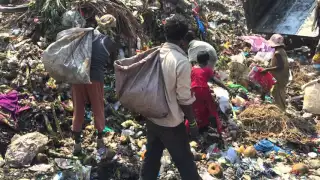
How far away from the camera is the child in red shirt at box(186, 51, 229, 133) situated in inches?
177

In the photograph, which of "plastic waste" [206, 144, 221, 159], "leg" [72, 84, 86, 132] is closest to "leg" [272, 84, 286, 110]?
"plastic waste" [206, 144, 221, 159]

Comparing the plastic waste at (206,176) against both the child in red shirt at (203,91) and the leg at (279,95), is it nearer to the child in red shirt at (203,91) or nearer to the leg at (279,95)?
the child in red shirt at (203,91)

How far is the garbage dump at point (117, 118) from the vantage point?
4.07 meters

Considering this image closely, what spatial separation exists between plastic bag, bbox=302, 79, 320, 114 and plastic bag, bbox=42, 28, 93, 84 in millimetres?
3379

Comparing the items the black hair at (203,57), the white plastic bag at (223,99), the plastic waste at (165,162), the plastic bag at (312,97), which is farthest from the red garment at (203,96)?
the plastic bag at (312,97)

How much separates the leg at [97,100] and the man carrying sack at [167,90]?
78 cm

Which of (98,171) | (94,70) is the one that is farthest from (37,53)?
(98,171)

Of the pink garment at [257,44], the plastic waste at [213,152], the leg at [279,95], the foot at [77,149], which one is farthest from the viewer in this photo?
the pink garment at [257,44]

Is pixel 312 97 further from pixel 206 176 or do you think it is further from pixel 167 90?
pixel 167 90

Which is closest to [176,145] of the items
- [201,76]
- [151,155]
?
[151,155]

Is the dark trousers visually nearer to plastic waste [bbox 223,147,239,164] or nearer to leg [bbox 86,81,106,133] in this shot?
leg [bbox 86,81,106,133]

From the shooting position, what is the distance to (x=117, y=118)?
492 cm

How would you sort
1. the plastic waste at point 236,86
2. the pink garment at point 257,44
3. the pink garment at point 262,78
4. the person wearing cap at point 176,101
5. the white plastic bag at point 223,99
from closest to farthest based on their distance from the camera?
the person wearing cap at point 176,101
the white plastic bag at point 223,99
the pink garment at point 262,78
the plastic waste at point 236,86
the pink garment at point 257,44

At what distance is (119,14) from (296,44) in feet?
18.6
